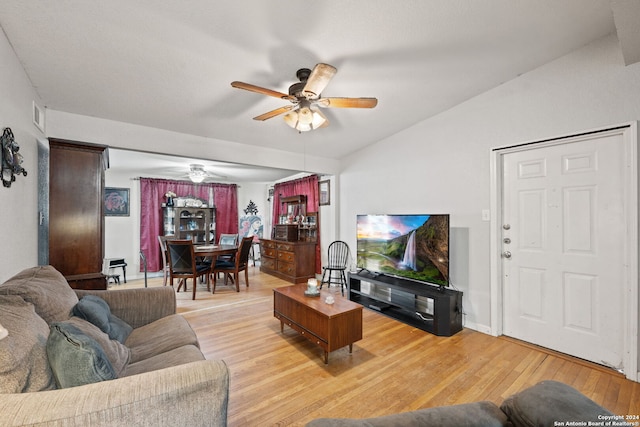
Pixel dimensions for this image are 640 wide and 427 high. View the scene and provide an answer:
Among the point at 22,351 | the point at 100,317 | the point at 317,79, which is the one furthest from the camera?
the point at 317,79

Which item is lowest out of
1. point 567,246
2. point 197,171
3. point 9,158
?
point 567,246

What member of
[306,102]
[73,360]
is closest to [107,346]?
[73,360]

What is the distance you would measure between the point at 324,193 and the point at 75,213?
3634 millimetres

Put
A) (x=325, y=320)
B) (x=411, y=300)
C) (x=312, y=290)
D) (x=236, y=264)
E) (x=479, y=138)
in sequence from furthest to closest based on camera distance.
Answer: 1. (x=236, y=264)
2. (x=411, y=300)
3. (x=479, y=138)
4. (x=312, y=290)
5. (x=325, y=320)

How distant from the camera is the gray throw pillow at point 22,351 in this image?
2.89 ft

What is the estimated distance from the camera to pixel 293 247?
5.06 meters

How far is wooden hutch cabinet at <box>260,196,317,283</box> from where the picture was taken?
5.09 meters

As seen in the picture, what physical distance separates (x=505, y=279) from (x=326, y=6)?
302 centimetres

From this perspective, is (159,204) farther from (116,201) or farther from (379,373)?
(379,373)

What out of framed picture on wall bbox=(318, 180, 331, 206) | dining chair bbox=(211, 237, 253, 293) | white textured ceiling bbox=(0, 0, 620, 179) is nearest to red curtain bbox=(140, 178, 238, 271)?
dining chair bbox=(211, 237, 253, 293)

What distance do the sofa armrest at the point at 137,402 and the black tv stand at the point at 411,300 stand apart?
2.48m

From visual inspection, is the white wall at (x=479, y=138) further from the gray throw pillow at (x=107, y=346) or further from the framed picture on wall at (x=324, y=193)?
the gray throw pillow at (x=107, y=346)

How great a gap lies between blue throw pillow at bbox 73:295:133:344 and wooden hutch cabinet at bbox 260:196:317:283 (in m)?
3.32

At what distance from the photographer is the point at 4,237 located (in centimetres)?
166
